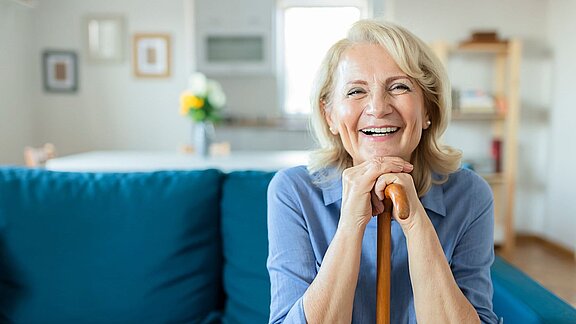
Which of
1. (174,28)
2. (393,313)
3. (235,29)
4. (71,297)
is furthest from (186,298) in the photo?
(174,28)

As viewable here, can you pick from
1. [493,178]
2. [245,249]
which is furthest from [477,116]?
[245,249]

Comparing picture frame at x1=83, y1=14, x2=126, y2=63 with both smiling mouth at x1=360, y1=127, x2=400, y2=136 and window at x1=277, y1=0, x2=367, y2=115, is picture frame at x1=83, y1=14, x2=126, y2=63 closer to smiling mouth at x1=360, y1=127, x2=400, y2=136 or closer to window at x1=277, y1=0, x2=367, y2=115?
window at x1=277, y1=0, x2=367, y2=115

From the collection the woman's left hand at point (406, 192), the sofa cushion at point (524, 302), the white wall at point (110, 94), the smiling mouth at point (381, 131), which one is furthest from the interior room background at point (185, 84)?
the woman's left hand at point (406, 192)

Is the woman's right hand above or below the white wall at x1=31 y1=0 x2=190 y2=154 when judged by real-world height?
below

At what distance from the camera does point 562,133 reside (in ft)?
16.6

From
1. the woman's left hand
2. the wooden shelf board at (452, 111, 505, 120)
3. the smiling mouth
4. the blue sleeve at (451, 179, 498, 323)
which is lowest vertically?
the blue sleeve at (451, 179, 498, 323)

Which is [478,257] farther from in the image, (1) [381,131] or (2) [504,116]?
(2) [504,116]

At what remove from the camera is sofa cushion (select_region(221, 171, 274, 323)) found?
66.8 inches

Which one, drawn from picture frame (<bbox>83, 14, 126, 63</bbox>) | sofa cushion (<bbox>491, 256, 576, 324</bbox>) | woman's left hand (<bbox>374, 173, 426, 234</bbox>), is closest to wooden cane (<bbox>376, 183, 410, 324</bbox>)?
woman's left hand (<bbox>374, 173, 426, 234</bbox>)

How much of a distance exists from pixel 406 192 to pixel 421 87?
0.29 meters

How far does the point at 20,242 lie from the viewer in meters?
1.73

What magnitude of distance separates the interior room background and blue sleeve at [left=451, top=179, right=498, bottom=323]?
4.12 metres

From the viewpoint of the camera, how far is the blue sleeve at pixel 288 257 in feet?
4.17

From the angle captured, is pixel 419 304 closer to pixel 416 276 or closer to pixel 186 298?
pixel 416 276
